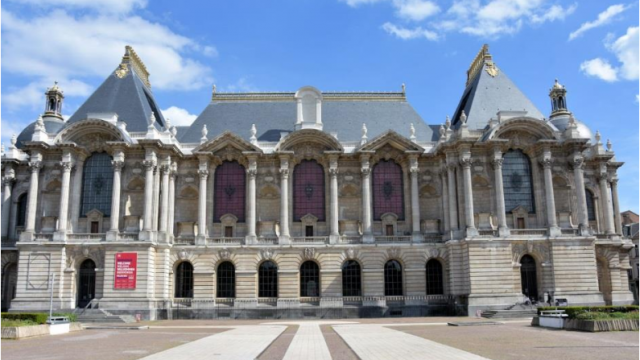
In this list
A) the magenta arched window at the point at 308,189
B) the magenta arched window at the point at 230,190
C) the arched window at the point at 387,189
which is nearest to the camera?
the magenta arched window at the point at 230,190

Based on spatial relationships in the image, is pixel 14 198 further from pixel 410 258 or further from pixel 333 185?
pixel 410 258

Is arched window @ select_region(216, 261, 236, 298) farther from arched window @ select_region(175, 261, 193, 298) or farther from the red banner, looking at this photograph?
the red banner

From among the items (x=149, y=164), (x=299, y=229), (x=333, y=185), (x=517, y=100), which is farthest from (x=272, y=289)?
(x=517, y=100)

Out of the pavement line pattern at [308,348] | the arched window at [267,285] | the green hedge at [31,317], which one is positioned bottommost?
the pavement line pattern at [308,348]

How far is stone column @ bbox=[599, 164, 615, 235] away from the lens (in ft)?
185

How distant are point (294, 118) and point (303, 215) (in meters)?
10.6

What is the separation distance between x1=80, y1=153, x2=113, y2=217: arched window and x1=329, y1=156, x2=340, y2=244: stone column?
19736 mm

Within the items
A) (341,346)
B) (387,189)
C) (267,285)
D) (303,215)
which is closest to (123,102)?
(303,215)

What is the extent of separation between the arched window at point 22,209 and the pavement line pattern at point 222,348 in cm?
3606

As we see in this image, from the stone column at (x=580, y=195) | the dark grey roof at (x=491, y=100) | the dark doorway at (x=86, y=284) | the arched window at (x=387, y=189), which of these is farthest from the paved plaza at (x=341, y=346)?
the dark grey roof at (x=491, y=100)

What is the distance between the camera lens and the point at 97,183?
52.9 m

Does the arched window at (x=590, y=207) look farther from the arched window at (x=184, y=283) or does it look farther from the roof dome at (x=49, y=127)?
the roof dome at (x=49, y=127)

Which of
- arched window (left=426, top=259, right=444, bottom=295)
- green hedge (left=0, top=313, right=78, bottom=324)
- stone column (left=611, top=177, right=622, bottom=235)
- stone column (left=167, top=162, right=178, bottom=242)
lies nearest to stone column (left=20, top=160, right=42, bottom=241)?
stone column (left=167, top=162, right=178, bottom=242)

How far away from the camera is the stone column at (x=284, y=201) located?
52.4m
